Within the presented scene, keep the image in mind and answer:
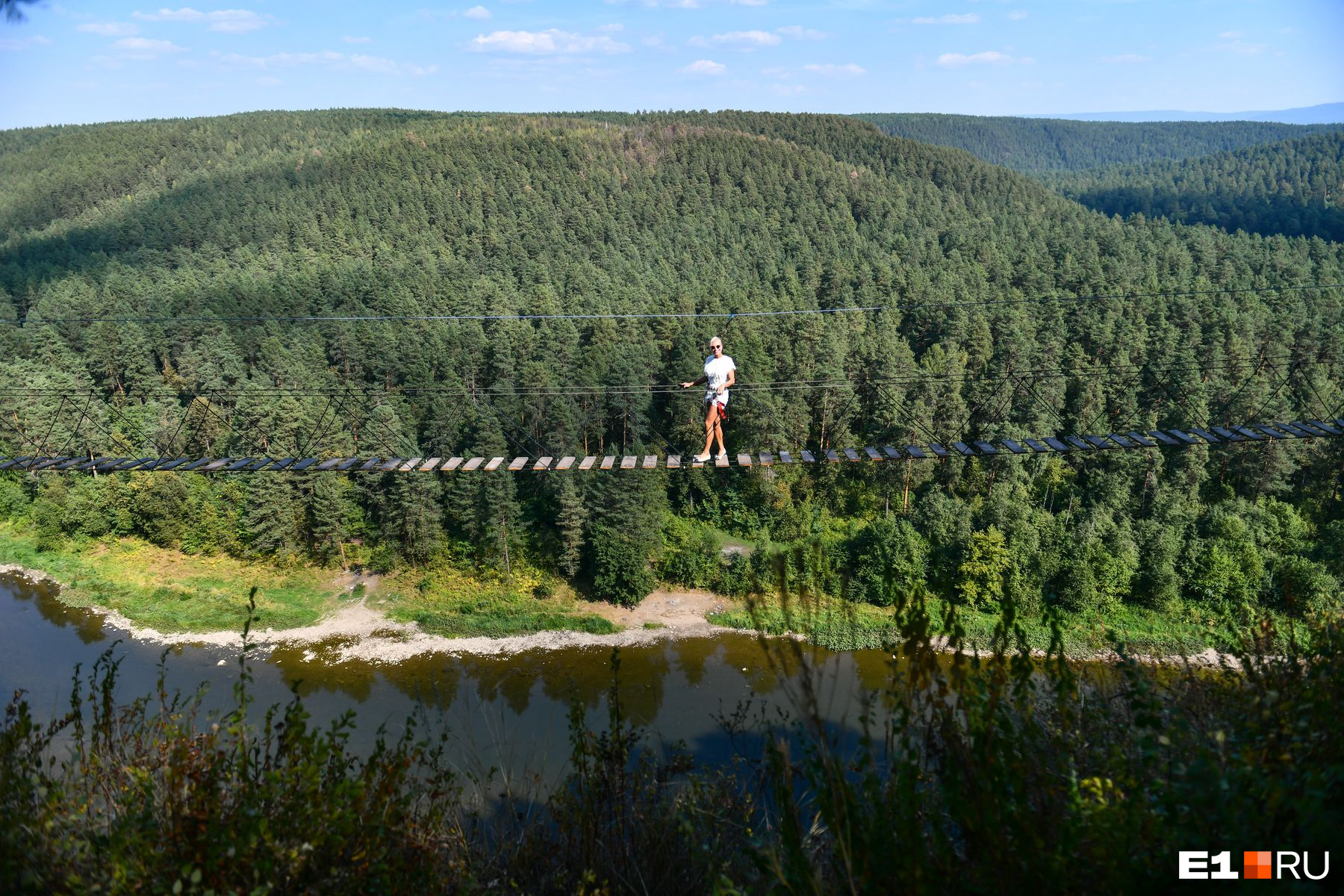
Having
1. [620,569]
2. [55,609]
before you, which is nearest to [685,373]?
[620,569]

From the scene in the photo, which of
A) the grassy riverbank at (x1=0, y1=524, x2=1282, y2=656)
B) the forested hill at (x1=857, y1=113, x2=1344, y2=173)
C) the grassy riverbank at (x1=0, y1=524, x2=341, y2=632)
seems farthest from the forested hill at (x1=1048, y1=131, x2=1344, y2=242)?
the grassy riverbank at (x1=0, y1=524, x2=341, y2=632)

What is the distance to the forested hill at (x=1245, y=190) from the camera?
73.5 m

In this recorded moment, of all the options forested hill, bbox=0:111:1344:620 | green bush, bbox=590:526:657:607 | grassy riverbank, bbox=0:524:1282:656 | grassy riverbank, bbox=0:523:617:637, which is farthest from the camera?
forested hill, bbox=0:111:1344:620

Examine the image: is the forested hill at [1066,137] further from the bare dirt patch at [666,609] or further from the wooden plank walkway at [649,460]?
the wooden plank walkway at [649,460]

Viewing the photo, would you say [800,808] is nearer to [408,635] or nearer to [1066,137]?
[408,635]

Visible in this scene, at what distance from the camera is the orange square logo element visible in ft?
7.72

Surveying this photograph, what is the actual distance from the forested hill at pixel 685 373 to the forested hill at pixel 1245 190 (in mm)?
18476

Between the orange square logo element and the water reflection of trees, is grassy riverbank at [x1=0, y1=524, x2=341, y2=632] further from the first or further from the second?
the orange square logo element

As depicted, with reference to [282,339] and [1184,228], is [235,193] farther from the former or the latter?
[1184,228]

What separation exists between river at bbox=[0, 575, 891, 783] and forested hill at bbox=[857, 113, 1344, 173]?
149571 millimetres

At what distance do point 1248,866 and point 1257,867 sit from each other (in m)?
0.04

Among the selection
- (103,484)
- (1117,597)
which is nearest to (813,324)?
(1117,597)

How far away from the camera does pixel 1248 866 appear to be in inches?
94.4

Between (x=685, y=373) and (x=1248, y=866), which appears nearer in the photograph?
(x=1248, y=866)
